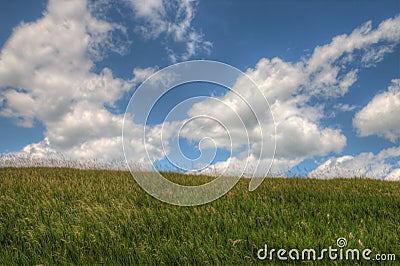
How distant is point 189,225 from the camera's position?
699 centimetres

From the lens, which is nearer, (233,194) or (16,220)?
(16,220)

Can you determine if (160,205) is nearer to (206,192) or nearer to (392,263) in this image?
(206,192)

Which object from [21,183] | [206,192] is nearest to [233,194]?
[206,192]

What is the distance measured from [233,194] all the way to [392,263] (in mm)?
4441

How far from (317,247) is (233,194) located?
12.1 ft

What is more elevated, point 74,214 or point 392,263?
point 74,214

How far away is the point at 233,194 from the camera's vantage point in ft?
30.6

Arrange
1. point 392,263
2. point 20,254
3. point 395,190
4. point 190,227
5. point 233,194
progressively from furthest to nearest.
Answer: point 395,190
point 233,194
point 190,227
point 20,254
point 392,263

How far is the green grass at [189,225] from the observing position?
233 inches

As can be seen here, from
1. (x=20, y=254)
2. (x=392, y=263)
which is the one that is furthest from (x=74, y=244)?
(x=392, y=263)

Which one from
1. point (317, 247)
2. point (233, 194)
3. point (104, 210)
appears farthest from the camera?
point (233, 194)

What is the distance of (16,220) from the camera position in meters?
8.24

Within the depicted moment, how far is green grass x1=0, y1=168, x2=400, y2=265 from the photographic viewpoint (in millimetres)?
5910

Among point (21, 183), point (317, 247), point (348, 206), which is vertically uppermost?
point (21, 183)
